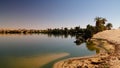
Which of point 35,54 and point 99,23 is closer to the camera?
point 35,54

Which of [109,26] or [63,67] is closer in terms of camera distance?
[63,67]

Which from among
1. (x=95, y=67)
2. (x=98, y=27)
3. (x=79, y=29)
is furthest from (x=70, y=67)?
(x=79, y=29)

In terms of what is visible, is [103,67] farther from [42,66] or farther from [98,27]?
[98,27]

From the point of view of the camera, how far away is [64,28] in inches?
6614

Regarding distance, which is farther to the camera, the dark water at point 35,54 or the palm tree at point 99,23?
the palm tree at point 99,23

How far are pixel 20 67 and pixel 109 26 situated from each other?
9298 cm

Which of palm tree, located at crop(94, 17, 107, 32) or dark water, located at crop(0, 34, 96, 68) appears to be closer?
dark water, located at crop(0, 34, 96, 68)

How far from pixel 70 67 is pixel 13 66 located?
7898 mm

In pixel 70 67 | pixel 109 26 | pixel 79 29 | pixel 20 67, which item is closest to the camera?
pixel 70 67

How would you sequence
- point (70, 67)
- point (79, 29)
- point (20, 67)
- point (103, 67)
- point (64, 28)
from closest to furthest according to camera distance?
point (103, 67)
point (70, 67)
point (20, 67)
point (79, 29)
point (64, 28)

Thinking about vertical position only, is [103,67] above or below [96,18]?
below

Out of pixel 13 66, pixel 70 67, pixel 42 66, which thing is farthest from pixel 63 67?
pixel 13 66

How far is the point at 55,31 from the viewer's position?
569 feet

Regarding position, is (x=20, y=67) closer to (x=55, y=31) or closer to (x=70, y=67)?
(x=70, y=67)
